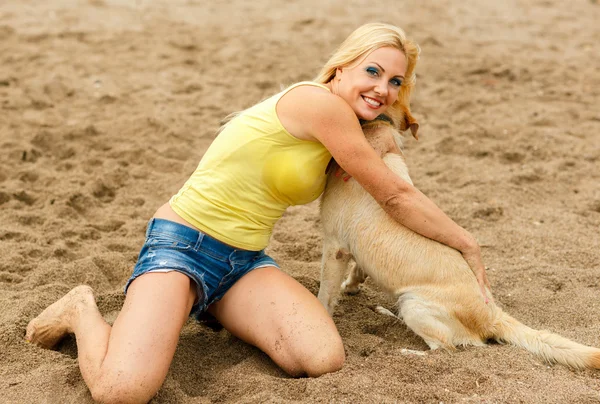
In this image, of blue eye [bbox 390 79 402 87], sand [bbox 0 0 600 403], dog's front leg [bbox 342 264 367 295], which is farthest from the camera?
dog's front leg [bbox 342 264 367 295]

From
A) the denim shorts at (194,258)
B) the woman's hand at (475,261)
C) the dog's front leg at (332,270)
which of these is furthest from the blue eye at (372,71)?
the denim shorts at (194,258)

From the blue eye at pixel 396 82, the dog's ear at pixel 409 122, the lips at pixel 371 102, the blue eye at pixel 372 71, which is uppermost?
the blue eye at pixel 372 71

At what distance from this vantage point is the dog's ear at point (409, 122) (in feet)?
12.1

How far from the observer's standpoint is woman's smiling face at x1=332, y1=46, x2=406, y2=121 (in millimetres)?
3254

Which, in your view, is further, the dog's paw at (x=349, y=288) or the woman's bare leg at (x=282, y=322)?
the dog's paw at (x=349, y=288)

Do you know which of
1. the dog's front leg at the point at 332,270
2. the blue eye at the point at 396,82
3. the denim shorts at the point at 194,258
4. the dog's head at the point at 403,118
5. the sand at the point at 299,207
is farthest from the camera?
the dog's head at the point at 403,118

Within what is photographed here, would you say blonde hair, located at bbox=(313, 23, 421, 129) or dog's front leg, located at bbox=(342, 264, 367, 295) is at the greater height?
blonde hair, located at bbox=(313, 23, 421, 129)

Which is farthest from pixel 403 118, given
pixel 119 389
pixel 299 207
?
pixel 119 389

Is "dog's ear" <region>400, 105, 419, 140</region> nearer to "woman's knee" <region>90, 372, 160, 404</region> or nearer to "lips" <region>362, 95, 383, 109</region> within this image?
"lips" <region>362, 95, 383, 109</region>

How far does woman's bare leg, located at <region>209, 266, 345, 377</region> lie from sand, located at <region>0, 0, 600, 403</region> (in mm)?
105

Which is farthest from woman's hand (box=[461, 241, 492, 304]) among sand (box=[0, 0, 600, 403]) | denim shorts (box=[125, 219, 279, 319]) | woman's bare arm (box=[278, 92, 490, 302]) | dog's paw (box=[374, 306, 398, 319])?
denim shorts (box=[125, 219, 279, 319])

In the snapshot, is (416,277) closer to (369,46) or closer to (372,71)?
(372,71)

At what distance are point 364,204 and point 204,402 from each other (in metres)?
1.29

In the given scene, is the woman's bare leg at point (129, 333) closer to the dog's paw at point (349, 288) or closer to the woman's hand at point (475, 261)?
the dog's paw at point (349, 288)
